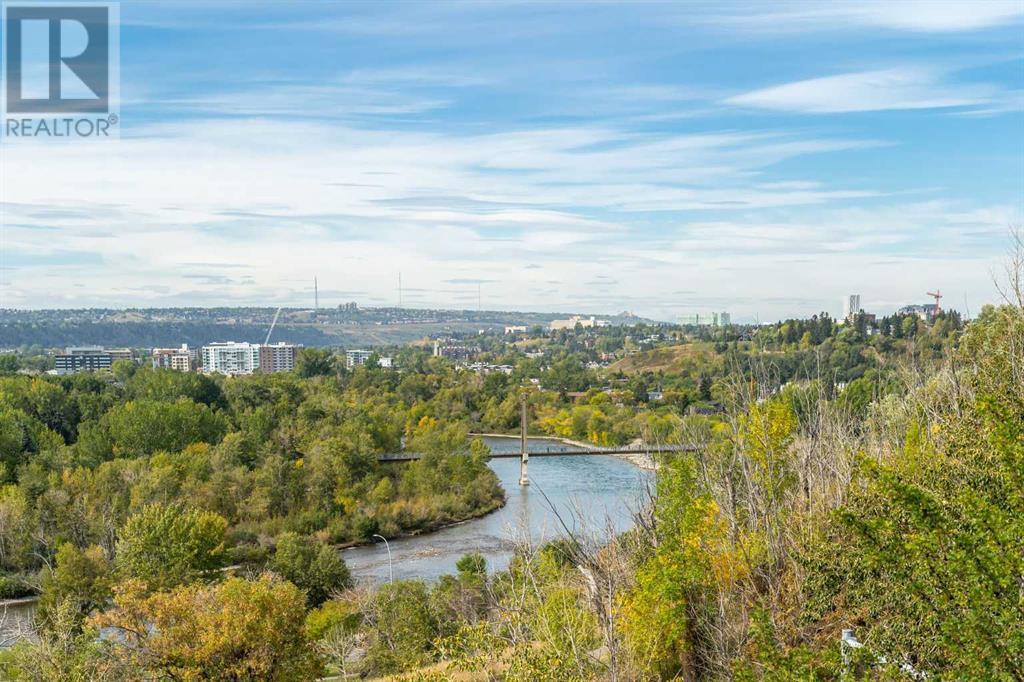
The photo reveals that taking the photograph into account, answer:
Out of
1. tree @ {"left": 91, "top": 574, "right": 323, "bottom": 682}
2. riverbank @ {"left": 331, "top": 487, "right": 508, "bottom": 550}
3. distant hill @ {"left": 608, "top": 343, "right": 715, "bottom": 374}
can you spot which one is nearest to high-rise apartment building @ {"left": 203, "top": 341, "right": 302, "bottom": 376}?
distant hill @ {"left": 608, "top": 343, "right": 715, "bottom": 374}

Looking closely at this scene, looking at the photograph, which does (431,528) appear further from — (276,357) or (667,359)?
(276,357)

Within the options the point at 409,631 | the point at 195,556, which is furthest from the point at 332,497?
the point at 409,631

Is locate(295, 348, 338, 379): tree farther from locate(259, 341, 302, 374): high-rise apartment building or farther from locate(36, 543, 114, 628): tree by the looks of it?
locate(259, 341, 302, 374): high-rise apartment building

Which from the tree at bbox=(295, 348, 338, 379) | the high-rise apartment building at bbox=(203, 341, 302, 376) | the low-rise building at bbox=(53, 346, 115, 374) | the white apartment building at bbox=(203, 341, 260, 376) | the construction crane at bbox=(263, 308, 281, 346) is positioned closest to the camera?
the tree at bbox=(295, 348, 338, 379)

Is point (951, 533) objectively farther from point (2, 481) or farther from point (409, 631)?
point (2, 481)

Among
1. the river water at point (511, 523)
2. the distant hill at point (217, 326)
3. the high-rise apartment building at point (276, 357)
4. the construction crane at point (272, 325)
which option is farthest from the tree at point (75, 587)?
the construction crane at point (272, 325)

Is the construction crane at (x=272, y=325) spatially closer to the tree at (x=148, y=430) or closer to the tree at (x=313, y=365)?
the tree at (x=313, y=365)

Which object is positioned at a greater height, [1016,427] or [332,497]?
[1016,427]
